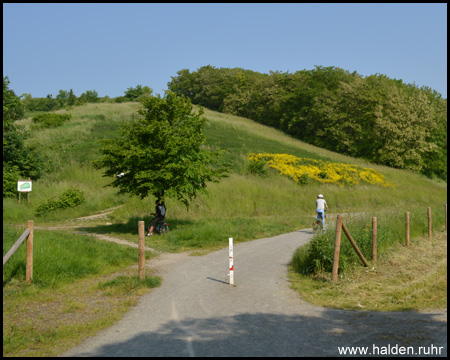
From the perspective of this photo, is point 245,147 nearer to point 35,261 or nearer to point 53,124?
point 53,124

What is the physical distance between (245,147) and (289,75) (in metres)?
42.0

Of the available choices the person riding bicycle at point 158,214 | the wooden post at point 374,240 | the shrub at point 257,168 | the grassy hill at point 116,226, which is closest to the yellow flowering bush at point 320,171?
the grassy hill at point 116,226

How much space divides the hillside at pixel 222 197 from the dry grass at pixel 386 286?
6989 mm

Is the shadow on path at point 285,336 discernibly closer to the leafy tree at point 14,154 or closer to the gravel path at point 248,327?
the gravel path at point 248,327

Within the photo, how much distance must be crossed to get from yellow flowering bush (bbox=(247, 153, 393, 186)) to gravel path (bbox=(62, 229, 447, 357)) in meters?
27.2

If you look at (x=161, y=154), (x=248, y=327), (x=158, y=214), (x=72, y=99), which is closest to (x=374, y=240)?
(x=248, y=327)

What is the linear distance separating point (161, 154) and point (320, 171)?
23.5 metres

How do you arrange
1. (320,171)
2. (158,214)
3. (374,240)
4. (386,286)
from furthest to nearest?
(320,171)
(158,214)
(374,240)
(386,286)

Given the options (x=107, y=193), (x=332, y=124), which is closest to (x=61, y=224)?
(x=107, y=193)

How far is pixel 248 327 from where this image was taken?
23.8 ft

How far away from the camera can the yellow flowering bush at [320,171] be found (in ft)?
123

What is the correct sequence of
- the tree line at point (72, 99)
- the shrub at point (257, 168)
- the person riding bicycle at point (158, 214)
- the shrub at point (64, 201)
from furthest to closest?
the tree line at point (72, 99) < the shrub at point (257, 168) < the shrub at point (64, 201) < the person riding bicycle at point (158, 214)

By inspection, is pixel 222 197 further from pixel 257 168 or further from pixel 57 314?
pixel 57 314

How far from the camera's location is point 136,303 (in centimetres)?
905
